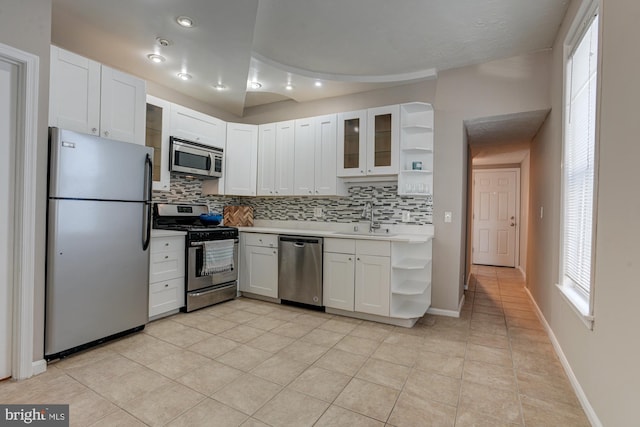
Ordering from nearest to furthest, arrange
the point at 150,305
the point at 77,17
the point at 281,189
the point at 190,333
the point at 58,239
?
1. the point at 58,239
2. the point at 77,17
3. the point at 190,333
4. the point at 150,305
5. the point at 281,189

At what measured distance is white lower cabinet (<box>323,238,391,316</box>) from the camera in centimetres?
322

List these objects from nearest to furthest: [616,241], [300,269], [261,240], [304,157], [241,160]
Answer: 1. [616,241]
2. [300,269]
3. [261,240]
4. [304,157]
5. [241,160]

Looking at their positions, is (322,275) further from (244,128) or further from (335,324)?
(244,128)

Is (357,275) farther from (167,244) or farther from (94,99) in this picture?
(94,99)

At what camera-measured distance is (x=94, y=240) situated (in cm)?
246

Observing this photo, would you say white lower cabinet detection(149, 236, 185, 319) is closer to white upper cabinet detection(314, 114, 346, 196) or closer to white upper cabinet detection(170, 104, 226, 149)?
white upper cabinet detection(170, 104, 226, 149)

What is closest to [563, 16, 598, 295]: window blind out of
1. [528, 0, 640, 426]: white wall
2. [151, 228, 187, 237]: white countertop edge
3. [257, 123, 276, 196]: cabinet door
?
[528, 0, 640, 426]: white wall

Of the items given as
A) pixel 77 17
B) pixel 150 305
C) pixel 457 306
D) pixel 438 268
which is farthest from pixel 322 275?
pixel 77 17

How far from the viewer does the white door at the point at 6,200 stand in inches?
79.7

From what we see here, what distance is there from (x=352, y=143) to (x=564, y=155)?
207 cm

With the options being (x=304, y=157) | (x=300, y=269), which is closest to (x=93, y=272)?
(x=300, y=269)

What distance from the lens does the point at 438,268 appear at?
3.60 metres

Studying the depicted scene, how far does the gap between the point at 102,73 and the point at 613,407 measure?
159 inches

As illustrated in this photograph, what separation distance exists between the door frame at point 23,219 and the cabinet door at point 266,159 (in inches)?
104
